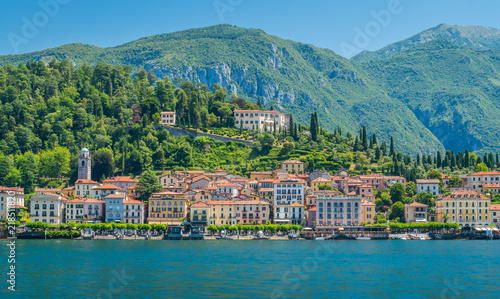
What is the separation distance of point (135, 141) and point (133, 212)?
35.4 metres

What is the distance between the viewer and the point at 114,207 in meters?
114

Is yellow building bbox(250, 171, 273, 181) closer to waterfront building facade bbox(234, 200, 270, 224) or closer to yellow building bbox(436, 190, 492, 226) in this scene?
waterfront building facade bbox(234, 200, 270, 224)

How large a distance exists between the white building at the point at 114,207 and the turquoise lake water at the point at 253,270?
1987 centimetres

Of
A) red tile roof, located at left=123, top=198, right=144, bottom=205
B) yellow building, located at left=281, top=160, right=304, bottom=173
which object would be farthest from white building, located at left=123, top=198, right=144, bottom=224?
yellow building, located at left=281, top=160, right=304, bottom=173

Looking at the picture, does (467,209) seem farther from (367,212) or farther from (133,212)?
(133,212)

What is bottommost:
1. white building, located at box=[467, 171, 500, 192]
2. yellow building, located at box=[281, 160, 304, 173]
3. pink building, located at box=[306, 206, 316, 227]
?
pink building, located at box=[306, 206, 316, 227]

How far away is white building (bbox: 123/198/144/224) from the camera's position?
11356 centimetres

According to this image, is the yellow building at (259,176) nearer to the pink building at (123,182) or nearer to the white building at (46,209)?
the pink building at (123,182)

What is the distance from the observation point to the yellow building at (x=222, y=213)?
11300 cm

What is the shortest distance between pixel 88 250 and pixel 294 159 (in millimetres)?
63809

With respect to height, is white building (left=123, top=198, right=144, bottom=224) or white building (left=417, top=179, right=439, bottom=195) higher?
white building (left=417, top=179, right=439, bottom=195)

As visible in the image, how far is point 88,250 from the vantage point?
3273 inches

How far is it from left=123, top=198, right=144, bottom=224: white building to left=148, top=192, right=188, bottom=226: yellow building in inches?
57.3

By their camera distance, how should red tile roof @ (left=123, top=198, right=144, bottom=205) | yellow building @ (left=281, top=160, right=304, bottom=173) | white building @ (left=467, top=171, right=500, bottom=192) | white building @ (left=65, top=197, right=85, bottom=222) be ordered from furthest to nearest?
yellow building @ (left=281, top=160, right=304, bottom=173) → white building @ (left=467, top=171, right=500, bottom=192) → white building @ (left=65, top=197, right=85, bottom=222) → red tile roof @ (left=123, top=198, right=144, bottom=205)
